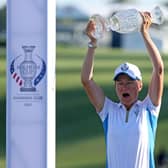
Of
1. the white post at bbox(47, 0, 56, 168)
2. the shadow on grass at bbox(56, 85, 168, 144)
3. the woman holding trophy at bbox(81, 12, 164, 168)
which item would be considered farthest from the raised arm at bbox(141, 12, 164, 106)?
the shadow on grass at bbox(56, 85, 168, 144)

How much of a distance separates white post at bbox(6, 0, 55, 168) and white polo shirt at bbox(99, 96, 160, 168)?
0.62 metres

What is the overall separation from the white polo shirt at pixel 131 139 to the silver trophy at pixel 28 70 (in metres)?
0.77

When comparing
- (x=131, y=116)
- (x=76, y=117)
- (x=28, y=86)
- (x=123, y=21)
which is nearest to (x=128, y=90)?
(x=131, y=116)

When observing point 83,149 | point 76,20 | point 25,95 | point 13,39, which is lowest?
point 83,149

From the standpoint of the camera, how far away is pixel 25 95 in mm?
7102

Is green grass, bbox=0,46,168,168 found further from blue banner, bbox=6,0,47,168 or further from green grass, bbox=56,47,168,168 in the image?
blue banner, bbox=6,0,47,168

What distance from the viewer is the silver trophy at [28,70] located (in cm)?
711

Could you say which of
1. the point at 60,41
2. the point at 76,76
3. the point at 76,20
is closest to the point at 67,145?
the point at 76,76

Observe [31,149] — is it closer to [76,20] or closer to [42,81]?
[42,81]

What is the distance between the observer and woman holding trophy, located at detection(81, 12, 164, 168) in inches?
260

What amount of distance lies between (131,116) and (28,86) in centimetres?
93

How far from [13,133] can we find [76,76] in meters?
24.1

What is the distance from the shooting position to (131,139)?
6594mm

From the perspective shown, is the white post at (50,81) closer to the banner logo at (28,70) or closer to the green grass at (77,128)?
the banner logo at (28,70)
